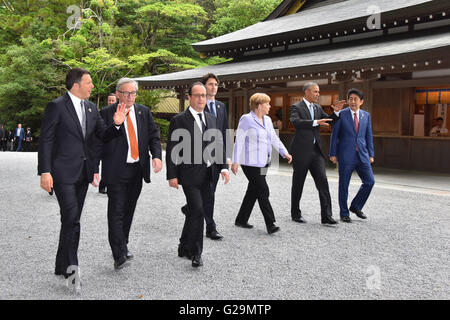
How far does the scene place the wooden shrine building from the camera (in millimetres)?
10641

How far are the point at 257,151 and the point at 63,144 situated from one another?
7.77 ft

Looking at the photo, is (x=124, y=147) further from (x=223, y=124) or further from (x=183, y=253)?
(x=223, y=124)

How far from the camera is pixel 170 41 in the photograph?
2638 cm

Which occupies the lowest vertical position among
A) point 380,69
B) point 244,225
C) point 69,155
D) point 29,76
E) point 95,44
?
point 244,225

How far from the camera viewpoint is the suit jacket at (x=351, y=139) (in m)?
5.59

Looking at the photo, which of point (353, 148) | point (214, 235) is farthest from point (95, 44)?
point (214, 235)

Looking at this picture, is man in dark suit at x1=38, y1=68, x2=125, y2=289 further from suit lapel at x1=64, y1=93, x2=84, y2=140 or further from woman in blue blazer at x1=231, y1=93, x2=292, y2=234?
woman in blue blazer at x1=231, y1=93, x2=292, y2=234

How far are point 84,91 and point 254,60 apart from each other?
46.5ft

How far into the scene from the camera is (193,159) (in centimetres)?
379

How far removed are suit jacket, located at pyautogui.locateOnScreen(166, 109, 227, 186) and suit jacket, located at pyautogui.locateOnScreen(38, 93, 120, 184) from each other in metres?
0.73

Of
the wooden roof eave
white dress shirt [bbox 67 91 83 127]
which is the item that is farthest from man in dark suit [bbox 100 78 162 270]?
the wooden roof eave

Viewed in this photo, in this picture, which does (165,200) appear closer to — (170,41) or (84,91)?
(84,91)

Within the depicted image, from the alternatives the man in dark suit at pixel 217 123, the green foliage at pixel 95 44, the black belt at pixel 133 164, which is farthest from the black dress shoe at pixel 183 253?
the green foliage at pixel 95 44

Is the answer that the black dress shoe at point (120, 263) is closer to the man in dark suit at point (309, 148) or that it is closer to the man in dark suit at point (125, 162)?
the man in dark suit at point (125, 162)
